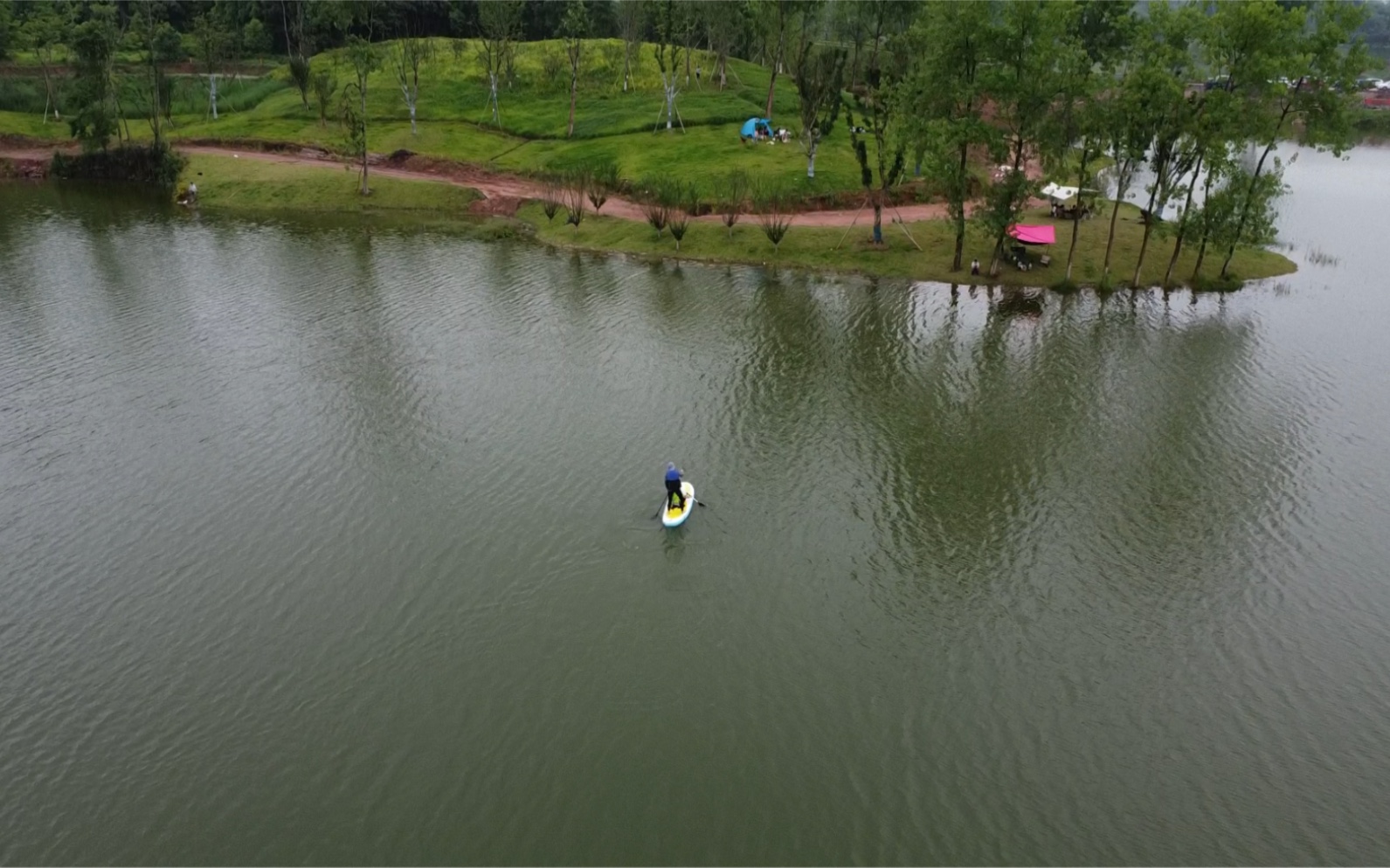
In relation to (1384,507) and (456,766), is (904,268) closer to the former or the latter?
(1384,507)

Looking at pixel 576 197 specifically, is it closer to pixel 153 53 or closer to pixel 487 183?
pixel 487 183

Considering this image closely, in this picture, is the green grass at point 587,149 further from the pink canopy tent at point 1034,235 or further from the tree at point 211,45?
the tree at point 211,45

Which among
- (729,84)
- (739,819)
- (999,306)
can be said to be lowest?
(739,819)

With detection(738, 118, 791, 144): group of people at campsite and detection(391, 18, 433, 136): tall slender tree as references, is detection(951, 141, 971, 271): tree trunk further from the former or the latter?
detection(391, 18, 433, 136): tall slender tree

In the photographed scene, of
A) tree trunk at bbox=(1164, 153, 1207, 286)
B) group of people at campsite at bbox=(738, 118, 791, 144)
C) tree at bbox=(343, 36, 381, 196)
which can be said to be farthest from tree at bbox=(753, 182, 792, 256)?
tree at bbox=(343, 36, 381, 196)

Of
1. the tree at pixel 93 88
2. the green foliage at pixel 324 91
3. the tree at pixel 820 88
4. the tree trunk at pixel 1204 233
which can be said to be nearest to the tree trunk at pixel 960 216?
the tree at pixel 820 88

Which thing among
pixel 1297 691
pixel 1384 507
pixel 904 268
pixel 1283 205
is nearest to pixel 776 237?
pixel 904 268

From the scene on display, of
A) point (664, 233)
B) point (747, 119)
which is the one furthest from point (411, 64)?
point (664, 233)
